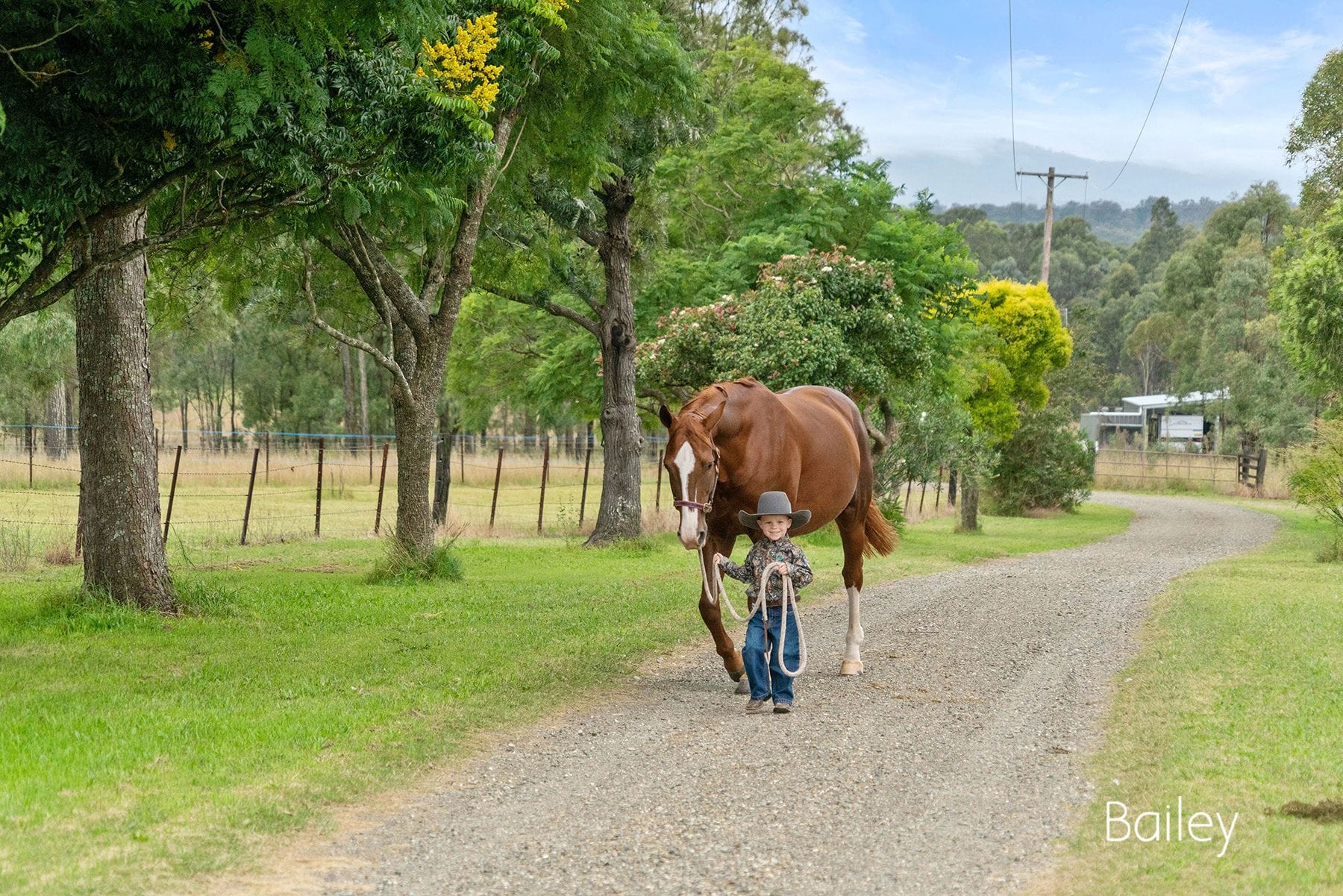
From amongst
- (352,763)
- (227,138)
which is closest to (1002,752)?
(352,763)

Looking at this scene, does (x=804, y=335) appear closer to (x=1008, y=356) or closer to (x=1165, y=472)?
(x=1008, y=356)

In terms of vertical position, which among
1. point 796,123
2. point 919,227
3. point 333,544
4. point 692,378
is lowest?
point 333,544

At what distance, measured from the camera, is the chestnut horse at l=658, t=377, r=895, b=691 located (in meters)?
8.31

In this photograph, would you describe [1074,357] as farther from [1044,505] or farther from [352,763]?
[352,763]

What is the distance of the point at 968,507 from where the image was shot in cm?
3139

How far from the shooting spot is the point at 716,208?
27.4 meters

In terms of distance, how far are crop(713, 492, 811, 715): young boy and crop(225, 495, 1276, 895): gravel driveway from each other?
22 centimetres

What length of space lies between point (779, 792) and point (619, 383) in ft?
54.4

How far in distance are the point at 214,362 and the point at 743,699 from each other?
65.3 meters

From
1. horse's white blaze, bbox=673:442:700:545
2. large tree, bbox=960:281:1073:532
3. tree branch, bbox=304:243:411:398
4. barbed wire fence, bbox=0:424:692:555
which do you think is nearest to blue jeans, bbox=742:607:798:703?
horse's white blaze, bbox=673:442:700:545

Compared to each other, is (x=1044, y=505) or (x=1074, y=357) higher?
(x=1074, y=357)

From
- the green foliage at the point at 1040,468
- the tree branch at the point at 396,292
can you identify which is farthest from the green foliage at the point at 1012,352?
the tree branch at the point at 396,292

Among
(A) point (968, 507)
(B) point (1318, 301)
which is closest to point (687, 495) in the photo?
(B) point (1318, 301)

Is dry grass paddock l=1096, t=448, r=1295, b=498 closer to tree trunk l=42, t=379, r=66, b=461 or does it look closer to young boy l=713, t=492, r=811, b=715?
tree trunk l=42, t=379, r=66, b=461
